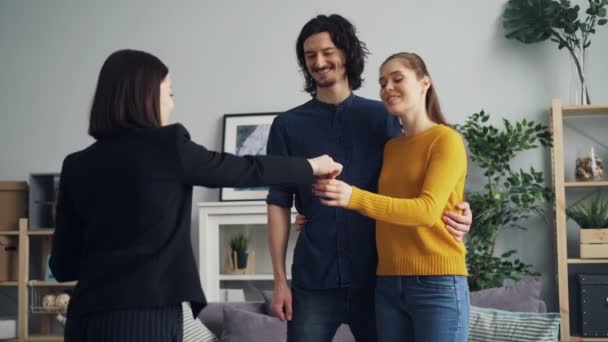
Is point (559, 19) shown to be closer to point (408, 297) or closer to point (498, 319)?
point (498, 319)

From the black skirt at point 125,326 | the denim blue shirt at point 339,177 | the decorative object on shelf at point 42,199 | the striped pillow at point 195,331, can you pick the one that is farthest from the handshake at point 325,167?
the decorative object on shelf at point 42,199

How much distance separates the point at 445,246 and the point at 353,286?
27cm

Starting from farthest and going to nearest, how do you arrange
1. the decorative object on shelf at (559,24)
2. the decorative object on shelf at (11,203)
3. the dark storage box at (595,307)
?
A: the decorative object on shelf at (11,203) < the decorative object on shelf at (559,24) < the dark storage box at (595,307)

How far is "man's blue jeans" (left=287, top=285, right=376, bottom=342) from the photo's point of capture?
196 centimetres

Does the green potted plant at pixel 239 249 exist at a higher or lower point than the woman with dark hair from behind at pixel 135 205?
lower

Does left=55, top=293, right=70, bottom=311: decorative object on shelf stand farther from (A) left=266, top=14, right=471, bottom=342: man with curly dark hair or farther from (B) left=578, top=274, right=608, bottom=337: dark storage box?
(B) left=578, top=274, right=608, bottom=337: dark storage box

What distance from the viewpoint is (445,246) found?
1856 millimetres

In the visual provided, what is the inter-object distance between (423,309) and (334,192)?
13.8 inches

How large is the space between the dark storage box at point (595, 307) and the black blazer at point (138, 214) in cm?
285

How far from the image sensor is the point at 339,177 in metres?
2.02

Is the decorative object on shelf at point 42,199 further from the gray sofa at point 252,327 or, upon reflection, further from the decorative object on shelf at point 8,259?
the gray sofa at point 252,327

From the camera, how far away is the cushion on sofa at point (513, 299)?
10.8 feet

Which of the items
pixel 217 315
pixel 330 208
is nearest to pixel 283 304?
pixel 330 208

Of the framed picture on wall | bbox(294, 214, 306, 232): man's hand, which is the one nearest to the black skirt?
bbox(294, 214, 306, 232): man's hand
